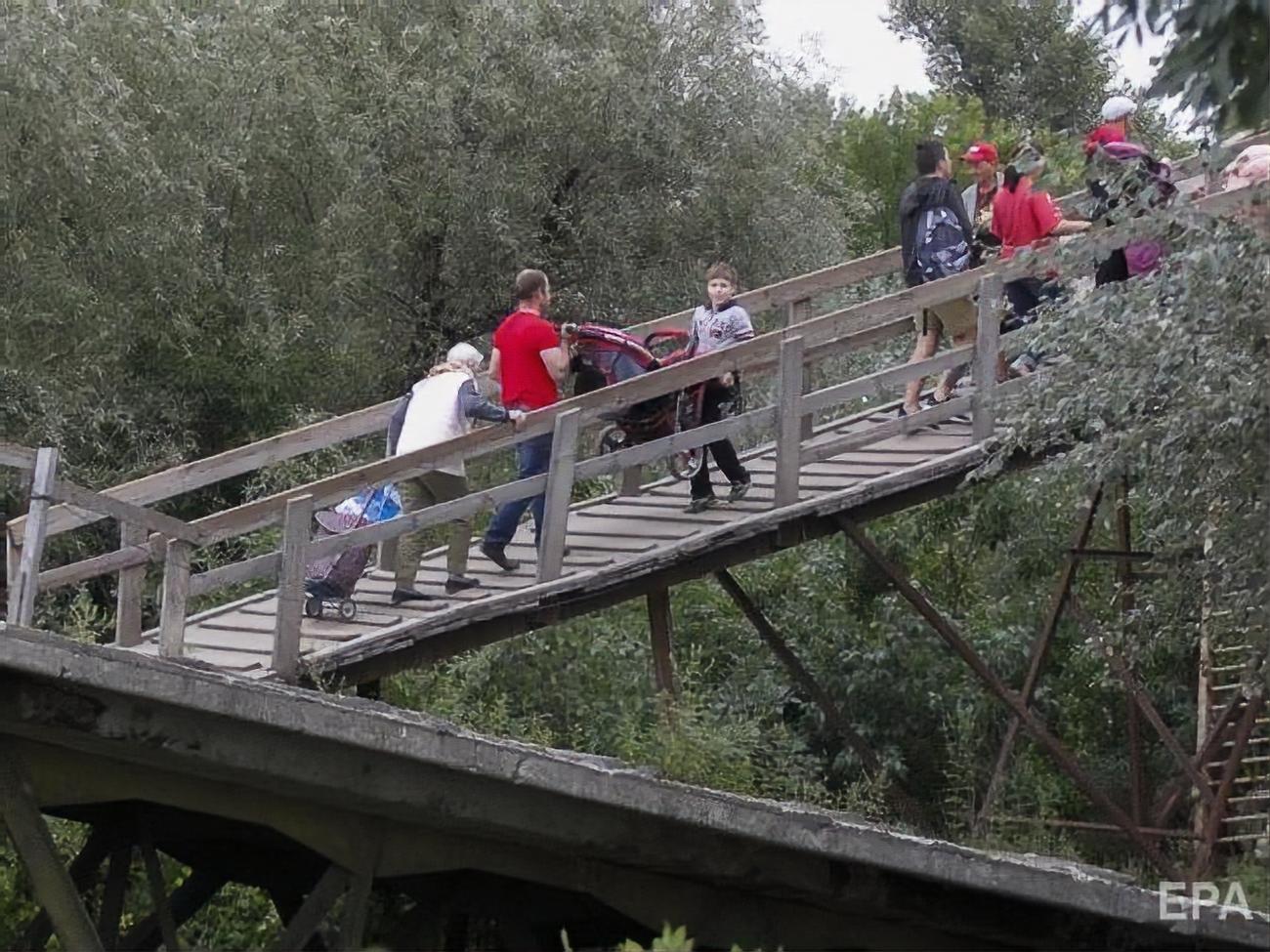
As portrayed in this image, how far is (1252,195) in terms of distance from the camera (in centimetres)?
816

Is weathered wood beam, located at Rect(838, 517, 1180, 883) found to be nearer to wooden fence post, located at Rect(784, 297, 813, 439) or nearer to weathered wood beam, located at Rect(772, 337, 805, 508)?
weathered wood beam, located at Rect(772, 337, 805, 508)

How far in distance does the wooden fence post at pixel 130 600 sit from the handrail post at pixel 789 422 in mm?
3395

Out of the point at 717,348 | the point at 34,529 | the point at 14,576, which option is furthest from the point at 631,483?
the point at 34,529

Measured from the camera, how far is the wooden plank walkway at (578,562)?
34.8 feet

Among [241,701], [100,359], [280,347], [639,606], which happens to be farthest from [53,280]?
[241,701]

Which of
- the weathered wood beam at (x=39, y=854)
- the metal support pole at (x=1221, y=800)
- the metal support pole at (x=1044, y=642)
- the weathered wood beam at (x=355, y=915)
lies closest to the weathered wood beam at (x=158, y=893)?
the weathered wood beam at (x=39, y=854)

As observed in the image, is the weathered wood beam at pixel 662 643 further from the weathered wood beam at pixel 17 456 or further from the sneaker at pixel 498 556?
the weathered wood beam at pixel 17 456

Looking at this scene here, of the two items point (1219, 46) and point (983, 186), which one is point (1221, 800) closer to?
point (983, 186)

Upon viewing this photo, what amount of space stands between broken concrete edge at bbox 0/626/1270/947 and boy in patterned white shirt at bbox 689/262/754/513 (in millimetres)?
4953

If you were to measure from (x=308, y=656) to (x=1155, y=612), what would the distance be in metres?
4.11

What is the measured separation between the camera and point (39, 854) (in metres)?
7.20

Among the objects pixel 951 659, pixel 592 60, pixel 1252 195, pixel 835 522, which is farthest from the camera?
pixel 592 60

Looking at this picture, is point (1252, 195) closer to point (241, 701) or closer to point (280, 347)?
point (241, 701)

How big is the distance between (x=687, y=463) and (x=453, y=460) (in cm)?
253
